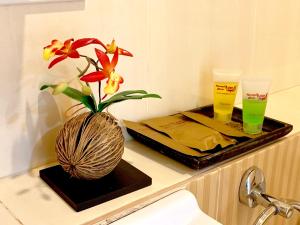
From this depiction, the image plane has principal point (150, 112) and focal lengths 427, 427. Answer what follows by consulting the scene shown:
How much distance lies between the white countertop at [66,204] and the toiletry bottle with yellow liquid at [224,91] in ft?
0.63

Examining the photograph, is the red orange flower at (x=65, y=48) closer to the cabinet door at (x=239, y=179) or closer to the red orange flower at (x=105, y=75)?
the red orange flower at (x=105, y=75)

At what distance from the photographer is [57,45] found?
2.09ft

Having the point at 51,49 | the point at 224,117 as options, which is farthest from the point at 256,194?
the point at 51,49

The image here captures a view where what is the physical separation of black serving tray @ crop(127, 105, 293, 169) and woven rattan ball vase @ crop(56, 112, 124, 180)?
0.13 meters

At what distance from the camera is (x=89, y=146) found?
2.10 ft

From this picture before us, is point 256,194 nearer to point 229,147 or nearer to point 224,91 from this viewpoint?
point 229,147

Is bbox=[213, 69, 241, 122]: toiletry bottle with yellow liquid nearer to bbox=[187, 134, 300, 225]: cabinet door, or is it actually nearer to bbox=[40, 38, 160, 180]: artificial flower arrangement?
bbox=[187, 134, 300, 225]: cabinet door

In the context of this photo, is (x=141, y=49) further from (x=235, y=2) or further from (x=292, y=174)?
(x=292, y=174)

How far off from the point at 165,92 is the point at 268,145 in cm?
24

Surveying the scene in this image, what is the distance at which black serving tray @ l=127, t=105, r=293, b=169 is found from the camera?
0.74 meters

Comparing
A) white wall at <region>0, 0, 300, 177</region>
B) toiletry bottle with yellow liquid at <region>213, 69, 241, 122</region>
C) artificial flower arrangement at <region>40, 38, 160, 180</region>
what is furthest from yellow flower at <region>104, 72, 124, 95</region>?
toiletry bottle with yellow liquid at <region>213, 69, 241, 122</region>

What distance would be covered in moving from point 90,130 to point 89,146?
0.08 feet

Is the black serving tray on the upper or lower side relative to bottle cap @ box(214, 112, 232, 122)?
lower

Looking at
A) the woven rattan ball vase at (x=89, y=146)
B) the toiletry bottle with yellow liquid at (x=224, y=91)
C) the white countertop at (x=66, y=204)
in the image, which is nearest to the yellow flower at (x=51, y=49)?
the woven rattan ball vase at (x=89, y=146)
